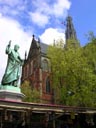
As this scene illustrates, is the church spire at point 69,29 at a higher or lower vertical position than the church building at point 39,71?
higher

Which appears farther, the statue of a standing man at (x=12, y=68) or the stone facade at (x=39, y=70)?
the stone facade at (x=39, y=70)

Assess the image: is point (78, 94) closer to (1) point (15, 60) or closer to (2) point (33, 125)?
(1) point (15, 60)

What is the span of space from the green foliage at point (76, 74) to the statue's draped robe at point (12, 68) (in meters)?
9.61

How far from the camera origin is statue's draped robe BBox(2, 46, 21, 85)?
61.0ft

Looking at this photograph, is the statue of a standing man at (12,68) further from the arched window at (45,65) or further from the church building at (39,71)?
the arched window at (45,65)

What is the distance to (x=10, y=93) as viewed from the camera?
17922 mm

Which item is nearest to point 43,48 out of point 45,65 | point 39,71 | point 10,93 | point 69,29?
point 45,65

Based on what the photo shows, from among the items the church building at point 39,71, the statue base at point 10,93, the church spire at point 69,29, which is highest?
the church spire at point 69,29

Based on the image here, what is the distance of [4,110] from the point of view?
14.3 metres

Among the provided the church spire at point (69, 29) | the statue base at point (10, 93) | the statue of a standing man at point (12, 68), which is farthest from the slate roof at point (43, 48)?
the statue base at point (10, 93)

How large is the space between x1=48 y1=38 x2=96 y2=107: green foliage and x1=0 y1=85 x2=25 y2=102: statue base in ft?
32.9

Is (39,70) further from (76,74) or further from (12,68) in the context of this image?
(12,68)

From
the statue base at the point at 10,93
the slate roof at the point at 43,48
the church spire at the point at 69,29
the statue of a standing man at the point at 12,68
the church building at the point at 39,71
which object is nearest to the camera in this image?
the statue base at the point at 10,93

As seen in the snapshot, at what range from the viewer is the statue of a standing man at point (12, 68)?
61.0 ft
